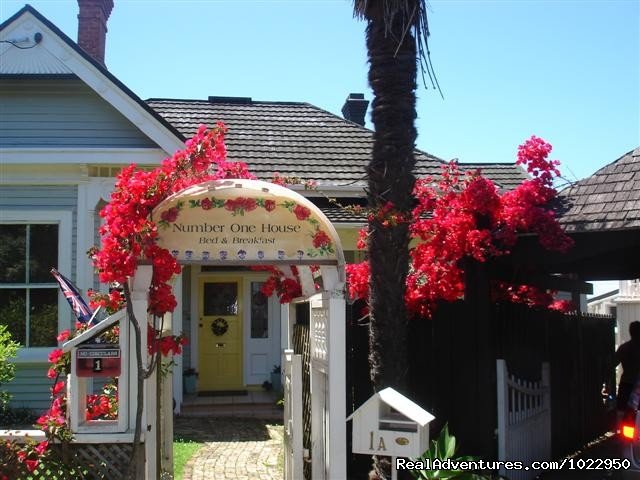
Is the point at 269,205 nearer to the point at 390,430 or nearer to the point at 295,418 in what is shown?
the point at 295,418

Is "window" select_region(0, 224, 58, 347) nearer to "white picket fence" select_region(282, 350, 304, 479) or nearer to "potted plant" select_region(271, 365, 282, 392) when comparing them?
"potted plant" select_region(271, 365, 282, 392)

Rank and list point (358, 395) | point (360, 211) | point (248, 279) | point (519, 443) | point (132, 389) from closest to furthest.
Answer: point (132, 389) → point (360, 211) → point (358, 395) → point (519, 443) → point (248, 279)

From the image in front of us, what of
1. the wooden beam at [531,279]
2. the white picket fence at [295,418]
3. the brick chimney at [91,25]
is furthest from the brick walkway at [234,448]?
the brick chimney at [91,25]

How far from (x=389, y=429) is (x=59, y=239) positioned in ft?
23.6

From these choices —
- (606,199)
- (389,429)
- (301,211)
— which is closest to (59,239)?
(301,211)

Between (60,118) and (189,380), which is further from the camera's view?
(189,380)

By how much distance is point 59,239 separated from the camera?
10164 millimetres

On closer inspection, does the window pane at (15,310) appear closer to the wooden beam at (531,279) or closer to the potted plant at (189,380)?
the potted plant at (189,380)

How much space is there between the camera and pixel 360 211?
583cm

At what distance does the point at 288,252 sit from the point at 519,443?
11.0ft

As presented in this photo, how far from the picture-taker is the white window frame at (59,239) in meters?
10.0

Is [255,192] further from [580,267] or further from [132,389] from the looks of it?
[580,267]

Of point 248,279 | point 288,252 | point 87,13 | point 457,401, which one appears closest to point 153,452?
point 288,252

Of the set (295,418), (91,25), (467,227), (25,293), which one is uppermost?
(91,25)
